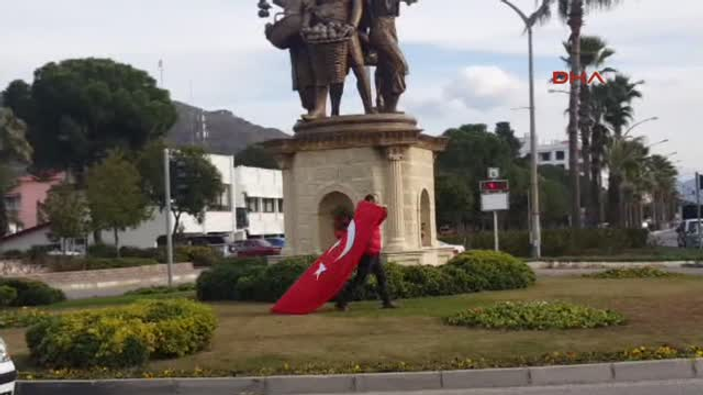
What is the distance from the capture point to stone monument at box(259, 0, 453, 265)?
2139 centimetres

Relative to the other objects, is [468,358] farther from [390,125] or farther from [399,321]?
[390,125]

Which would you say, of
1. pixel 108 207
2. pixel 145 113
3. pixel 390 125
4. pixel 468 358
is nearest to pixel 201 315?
pixel 468 358

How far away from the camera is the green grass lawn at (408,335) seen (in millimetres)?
12117

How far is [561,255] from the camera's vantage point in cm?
4494

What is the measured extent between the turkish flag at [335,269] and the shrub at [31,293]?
919 centimetres

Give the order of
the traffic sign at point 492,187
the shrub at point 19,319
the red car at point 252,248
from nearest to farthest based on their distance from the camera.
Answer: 1. the shrub at point 19,319
2. the traffic sign at point 492,187
3. the red car at point 252,248

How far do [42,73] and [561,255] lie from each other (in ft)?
134

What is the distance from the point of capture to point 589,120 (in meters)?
57.2

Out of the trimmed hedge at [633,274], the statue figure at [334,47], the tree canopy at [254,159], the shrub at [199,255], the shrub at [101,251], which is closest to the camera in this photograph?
the statue figure at [334,47]

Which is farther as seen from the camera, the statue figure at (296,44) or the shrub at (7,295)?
the shrub at (7,295)

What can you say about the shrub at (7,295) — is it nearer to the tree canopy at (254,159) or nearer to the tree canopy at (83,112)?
the tree canopy at (83,112)

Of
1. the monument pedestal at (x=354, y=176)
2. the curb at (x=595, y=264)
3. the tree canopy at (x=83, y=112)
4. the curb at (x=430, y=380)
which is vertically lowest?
the curb at (x=430, y=380)

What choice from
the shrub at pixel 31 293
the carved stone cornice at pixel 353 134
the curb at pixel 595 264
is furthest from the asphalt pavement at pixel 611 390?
the curb at pixel 595 264

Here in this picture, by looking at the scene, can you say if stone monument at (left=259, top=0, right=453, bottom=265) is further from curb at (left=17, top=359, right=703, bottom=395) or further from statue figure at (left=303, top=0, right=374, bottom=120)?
curb at (left=17, top=359, right=703, bottom=395)
